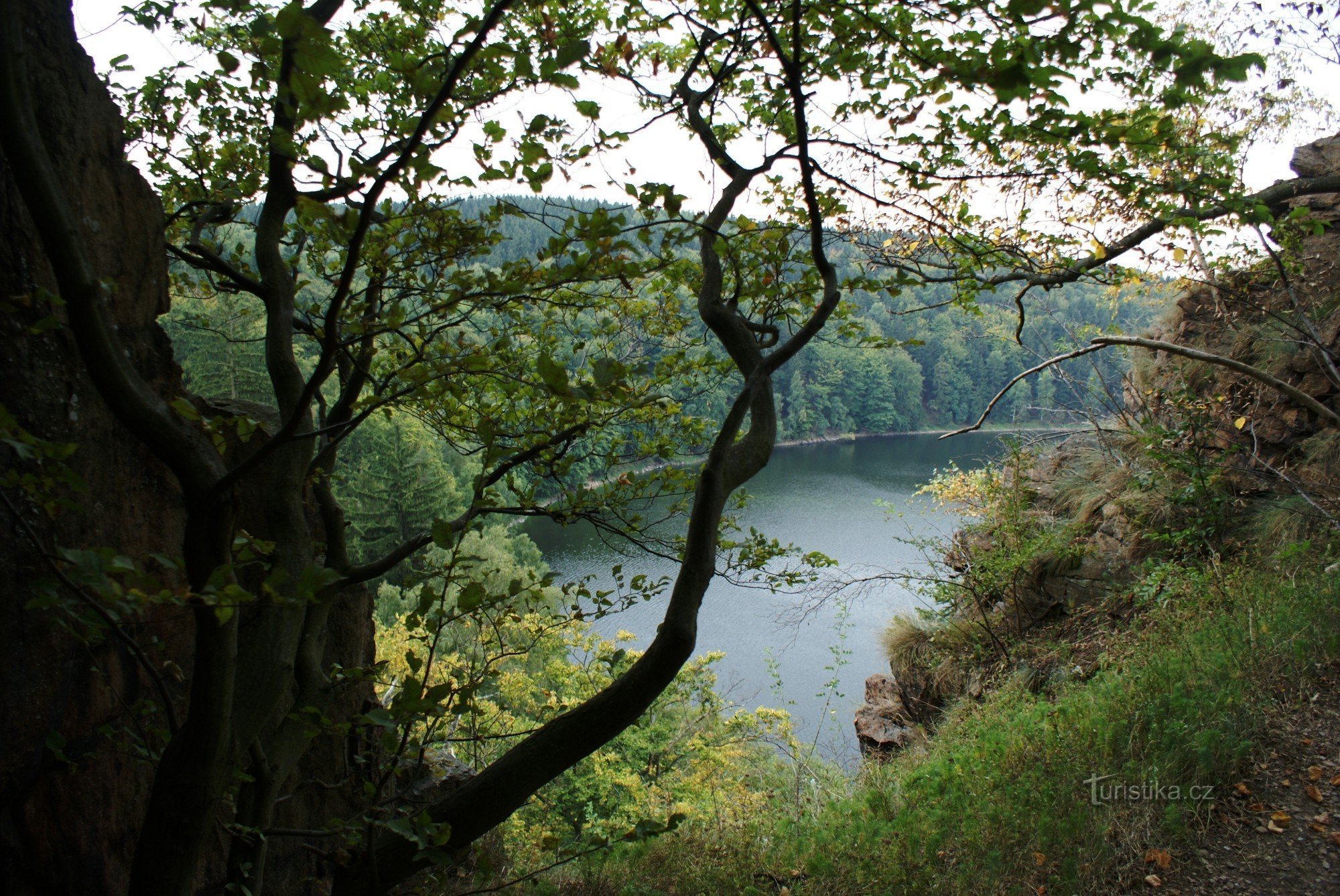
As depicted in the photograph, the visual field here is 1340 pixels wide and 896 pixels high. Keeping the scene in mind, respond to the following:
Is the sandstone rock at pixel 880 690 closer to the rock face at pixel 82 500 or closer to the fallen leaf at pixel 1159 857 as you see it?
the fallen leaf at pixel 1159 857

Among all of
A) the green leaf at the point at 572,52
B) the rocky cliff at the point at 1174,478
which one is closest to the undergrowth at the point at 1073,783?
the rocky cliff at the point at 1174,478

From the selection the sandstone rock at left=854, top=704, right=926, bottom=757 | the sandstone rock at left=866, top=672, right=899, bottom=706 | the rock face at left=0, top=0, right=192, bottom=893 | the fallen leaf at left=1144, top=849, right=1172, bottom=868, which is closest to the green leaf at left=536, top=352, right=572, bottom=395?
the rock face at left=0, top=0, right=192, bottom=893

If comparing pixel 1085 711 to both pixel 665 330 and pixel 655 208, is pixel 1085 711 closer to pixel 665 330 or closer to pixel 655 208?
pixel 665 330

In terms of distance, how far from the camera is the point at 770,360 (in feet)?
7.14

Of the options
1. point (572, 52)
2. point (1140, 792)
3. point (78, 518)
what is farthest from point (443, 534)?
point (1140, 792)

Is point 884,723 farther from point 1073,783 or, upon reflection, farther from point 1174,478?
point 1073,783

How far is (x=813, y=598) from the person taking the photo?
7.27 metres

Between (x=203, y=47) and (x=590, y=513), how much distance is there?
2.28m

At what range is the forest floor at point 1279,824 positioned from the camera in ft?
8.84

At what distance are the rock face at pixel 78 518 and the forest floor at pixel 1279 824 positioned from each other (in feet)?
9.80

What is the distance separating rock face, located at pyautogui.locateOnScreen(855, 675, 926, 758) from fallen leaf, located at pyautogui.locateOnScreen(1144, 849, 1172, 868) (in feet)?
11.0

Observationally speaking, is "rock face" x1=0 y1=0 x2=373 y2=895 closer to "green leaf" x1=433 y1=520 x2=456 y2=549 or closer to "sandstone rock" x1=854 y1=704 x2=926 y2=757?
"green leaf" x1=433 y1=520 x2=456 y2=549

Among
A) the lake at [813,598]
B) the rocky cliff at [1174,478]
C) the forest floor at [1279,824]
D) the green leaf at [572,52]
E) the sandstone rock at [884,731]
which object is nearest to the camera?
the green leaf at [572,52]

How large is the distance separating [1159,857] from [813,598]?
438 cm
